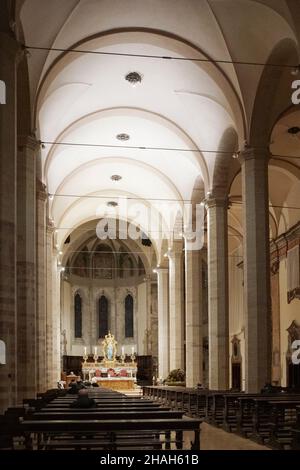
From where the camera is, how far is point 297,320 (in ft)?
95.9

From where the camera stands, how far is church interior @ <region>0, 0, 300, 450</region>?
12391 millimetres

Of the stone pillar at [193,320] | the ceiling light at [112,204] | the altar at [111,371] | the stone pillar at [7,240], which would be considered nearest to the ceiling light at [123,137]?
the stone pillar at [193,320]

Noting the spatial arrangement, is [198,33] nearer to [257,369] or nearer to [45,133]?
[45,133]

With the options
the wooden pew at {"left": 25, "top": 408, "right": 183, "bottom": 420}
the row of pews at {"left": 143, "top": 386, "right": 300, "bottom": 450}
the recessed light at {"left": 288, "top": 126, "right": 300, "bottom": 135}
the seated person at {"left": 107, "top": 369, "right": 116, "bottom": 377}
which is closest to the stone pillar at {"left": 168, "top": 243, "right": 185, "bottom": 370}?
the seated person at {"left": 107, "top": 369, "right": 116, "bottom": 377}

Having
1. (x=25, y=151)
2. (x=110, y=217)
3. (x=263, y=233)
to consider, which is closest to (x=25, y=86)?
(x=25, y=151)

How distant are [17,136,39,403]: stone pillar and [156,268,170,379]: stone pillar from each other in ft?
63.7

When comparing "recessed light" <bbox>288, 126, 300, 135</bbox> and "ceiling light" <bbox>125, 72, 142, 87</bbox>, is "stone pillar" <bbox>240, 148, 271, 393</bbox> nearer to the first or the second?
"recessed light" <bbox>288, 126, 300, 135</bbox>

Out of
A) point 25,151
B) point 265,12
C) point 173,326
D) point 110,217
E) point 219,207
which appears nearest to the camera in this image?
point 265,12

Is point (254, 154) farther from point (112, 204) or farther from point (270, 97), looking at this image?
point (112, 204)

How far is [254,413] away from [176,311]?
21.5 meters

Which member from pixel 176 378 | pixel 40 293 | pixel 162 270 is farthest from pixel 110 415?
pixel 162 270

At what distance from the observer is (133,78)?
23.0 metres

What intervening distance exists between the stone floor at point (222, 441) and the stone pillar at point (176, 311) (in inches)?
747

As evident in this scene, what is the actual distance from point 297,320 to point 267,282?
10672mm
